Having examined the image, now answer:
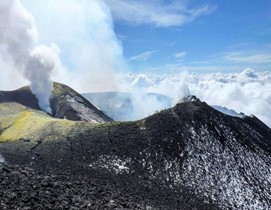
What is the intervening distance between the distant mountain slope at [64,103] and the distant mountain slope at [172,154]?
64298mm

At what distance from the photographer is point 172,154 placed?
6569 cm

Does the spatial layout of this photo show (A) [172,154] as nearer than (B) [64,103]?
Yes

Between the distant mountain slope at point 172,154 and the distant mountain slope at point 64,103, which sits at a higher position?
the distant mountain slope at point 64,103

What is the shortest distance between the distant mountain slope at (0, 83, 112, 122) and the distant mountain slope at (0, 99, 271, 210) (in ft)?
211

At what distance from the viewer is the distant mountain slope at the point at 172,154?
5659 centimetres

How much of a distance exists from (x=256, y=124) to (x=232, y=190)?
3741 cm

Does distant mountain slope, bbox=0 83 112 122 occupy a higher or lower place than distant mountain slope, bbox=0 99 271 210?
higher

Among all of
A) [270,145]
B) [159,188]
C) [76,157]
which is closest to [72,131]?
[76,157]

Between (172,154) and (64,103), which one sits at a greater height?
(64,103)

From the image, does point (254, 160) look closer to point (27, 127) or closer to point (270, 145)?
point (270, 145)

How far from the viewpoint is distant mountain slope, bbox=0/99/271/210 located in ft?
186

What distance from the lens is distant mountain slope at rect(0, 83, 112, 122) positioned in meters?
148

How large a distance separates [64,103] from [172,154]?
107 metres

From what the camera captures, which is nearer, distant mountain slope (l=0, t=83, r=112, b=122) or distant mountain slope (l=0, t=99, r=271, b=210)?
distant mountain slope (l=0, t=99, r=271, b=210)
